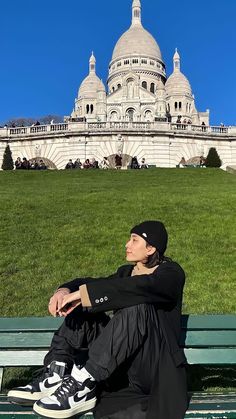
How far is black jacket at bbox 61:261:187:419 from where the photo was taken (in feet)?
10.1

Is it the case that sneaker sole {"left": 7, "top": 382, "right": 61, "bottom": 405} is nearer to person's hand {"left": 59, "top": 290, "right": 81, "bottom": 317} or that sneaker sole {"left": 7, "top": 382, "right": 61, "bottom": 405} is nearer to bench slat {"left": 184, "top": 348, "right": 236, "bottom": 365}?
person's hand {"left": 59, "top": 290, "right": 81, "bottom": 317}

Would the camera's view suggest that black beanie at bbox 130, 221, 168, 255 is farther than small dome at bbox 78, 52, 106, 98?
No

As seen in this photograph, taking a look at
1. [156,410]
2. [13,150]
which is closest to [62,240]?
[156,410]

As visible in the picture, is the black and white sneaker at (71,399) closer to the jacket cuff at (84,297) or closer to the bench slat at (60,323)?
the jacket cuff at (84,297)

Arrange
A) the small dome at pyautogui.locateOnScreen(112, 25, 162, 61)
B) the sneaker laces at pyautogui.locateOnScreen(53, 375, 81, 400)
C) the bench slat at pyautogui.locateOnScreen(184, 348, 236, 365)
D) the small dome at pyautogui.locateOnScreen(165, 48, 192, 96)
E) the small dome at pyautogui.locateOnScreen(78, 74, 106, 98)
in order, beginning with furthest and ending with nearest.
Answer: the small dome at pyautogui.locateOnScreen(112, 25, 162, 61), the small dome at pyautogui.locateOnScreen(78, 74, 106, 98), the small dome at pyautogui.locateOnScreen(165, 48, 192, 96), the bench slat at pyautogui.locateOnScreen(184, 348, 236, 365), the sneaker laces at pyautogui.locateOnScreen(53, 375, 81, 400)

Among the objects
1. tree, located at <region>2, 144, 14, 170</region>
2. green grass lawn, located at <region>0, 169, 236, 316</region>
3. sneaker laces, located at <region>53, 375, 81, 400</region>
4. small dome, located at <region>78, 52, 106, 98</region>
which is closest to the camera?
sneaker laces, located at <region>53, 375, 81, 400</region>

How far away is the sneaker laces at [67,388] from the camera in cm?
315

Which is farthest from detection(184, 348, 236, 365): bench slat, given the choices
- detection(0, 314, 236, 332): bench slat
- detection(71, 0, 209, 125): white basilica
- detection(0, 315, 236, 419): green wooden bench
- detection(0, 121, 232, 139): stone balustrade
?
detection(71, 0, 209, 125): white basilica

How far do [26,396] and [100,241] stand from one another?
5.88 meters

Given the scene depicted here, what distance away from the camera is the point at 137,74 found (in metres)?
82.3

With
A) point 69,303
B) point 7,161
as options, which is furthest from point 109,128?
point 69,303

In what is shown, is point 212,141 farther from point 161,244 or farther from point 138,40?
point 138,40

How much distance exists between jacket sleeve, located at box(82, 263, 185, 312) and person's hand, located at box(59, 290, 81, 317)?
3.9 inches

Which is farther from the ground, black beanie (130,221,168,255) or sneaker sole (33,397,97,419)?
black beanie (130,221,168,255)
